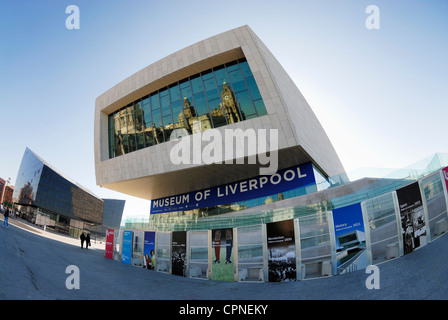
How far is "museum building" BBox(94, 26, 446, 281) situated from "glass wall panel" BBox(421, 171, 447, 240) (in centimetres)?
14

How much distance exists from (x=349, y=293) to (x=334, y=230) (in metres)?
3.12

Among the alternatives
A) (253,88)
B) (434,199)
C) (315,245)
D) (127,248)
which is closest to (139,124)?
(253,88)

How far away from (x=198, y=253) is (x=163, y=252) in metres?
3.03

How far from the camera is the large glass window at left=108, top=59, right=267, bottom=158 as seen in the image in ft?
67.3

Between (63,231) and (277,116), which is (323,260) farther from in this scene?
(63,231)

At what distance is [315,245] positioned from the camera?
33.3 ft

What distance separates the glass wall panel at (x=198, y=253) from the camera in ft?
42.3

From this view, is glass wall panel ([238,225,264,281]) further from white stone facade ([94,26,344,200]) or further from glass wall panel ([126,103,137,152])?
glass wall panel ([126,103,137,152])

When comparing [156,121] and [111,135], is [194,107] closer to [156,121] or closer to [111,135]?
[156,121]

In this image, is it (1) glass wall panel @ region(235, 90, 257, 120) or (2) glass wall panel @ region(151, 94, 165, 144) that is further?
(2) glass wall panel @ region(151, 94, 165, 144)

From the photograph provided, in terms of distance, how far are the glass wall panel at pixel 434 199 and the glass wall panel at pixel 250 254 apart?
22.4 feet

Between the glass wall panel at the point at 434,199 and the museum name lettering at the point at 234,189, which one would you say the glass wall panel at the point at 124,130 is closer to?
the museum name lettering at the point at 234,189

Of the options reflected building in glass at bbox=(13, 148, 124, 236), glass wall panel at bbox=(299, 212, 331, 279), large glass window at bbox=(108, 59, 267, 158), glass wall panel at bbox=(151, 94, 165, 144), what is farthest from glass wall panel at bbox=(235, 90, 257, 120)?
reflected building in glass at bbox=(13, 148, 124, 236)

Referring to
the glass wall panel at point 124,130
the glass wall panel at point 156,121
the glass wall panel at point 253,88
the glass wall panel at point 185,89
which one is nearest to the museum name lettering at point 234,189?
the glass wall panel at point 253,88
